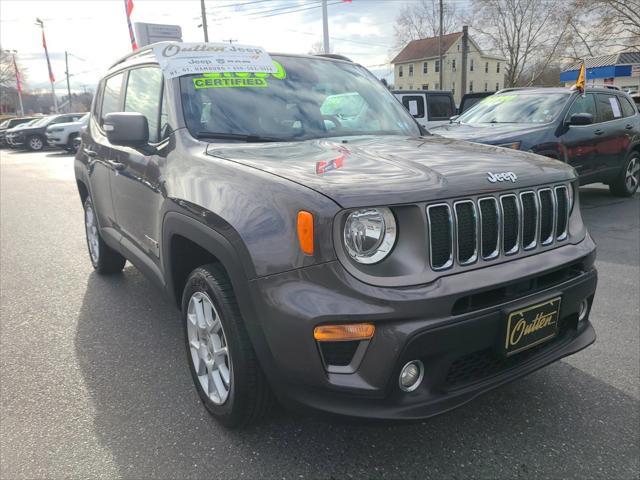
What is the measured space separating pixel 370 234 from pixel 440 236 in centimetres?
27

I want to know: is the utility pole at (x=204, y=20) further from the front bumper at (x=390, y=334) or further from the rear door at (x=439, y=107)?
the front bumper at (x=390, y=334)

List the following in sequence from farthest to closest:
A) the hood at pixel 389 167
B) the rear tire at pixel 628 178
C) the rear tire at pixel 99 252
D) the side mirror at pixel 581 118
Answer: the rear tire at pixel 628 178, the side mirror at pixel 581 118, the rear tire at pixel 99 252, the hood at pixel 389 167

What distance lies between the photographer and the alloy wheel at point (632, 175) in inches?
332

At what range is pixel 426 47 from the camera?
62.2 m

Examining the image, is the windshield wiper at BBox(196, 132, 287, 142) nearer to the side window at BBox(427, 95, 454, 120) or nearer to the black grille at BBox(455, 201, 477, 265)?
the black grille at BBox(455, 201, 477, 265)

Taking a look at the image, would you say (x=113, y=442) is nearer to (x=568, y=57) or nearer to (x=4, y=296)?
(x=4, y=296)

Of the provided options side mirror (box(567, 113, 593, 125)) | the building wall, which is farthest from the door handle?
the building wall

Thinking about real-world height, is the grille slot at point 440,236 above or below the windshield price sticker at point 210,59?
below

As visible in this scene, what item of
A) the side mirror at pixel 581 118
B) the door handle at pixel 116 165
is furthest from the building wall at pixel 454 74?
the door handle at pixel 116 165

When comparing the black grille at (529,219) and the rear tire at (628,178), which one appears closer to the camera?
the black grille at (529,219)

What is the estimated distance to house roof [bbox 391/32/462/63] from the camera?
6053 cm

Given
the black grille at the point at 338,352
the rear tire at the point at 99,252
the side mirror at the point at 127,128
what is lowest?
the rear tire at the point at 99,252

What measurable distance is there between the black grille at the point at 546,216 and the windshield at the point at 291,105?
3.83 ft

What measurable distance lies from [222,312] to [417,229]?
89 cm
